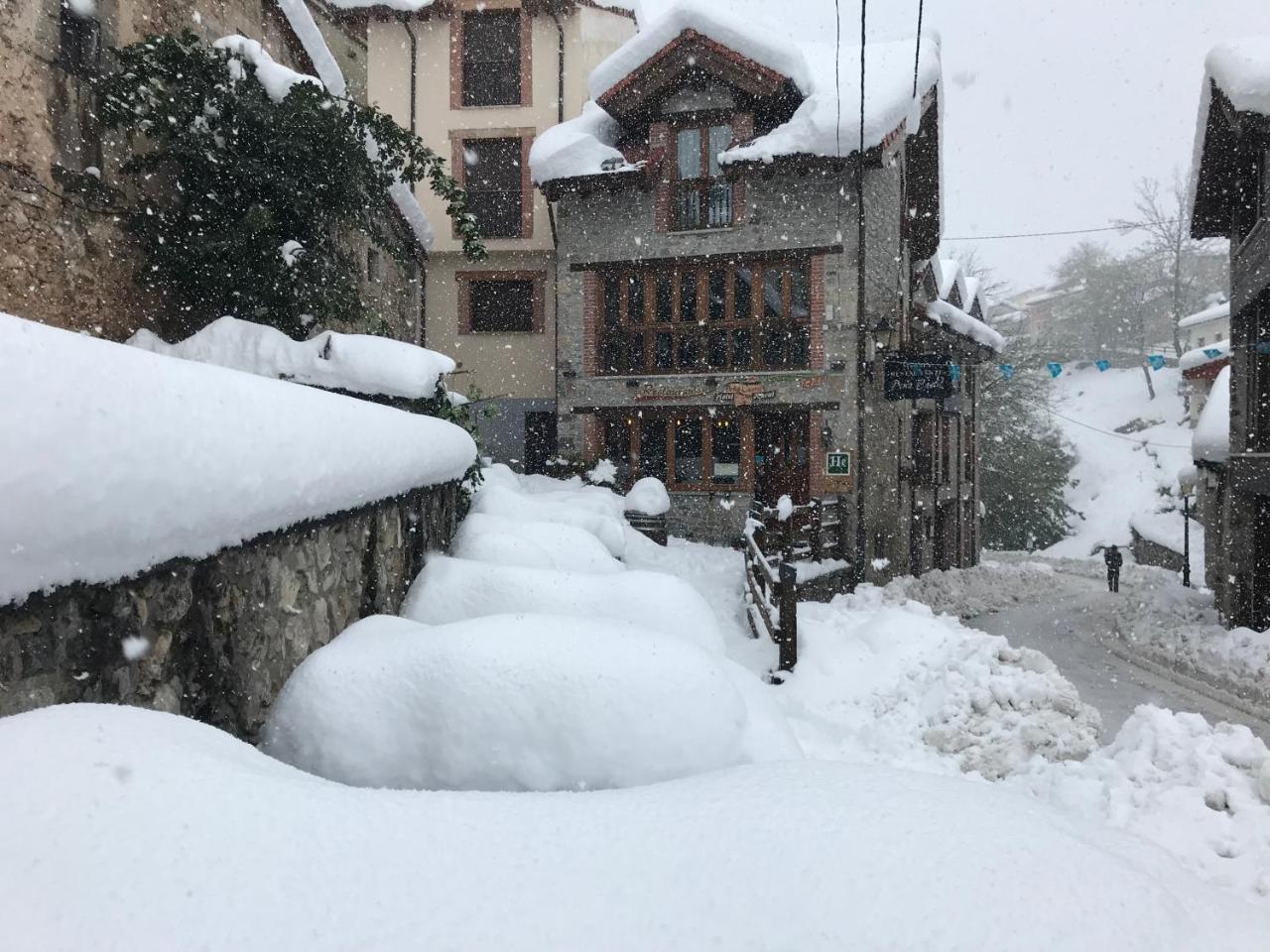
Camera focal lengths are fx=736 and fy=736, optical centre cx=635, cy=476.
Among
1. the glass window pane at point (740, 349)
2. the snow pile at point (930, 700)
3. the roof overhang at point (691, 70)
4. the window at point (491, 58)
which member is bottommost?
the snow pile at point (930, 700)

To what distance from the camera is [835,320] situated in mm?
13820

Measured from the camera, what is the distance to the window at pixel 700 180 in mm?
14469

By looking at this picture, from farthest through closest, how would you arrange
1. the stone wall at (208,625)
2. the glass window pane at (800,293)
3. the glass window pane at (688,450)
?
the glass window pane at (688,450) < the glass window pane at (800,293) < the stone wall at (208,625)

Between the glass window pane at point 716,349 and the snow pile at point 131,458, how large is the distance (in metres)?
12.6

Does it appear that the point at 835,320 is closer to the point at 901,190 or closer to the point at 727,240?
the point at 727,240

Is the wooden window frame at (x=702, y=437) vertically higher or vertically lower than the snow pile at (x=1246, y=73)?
lower

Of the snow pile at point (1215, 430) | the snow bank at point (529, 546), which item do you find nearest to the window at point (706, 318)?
the snow pile at point (1215, 430)

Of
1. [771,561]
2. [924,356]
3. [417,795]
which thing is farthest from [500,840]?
[924,356]

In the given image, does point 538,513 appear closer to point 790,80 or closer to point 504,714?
point 504,714

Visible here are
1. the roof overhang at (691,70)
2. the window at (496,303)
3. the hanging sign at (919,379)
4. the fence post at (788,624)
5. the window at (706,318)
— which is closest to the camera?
the fence post at (788,624)

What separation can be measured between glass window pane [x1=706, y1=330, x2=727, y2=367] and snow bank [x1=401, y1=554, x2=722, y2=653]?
35.9 ft

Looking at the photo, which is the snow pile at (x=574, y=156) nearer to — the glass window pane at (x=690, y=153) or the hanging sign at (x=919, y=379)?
the glass window pane at (x=690, y=153)

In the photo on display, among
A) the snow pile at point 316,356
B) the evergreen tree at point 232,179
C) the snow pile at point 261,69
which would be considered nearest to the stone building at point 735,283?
the evergreen tree at point 232,179

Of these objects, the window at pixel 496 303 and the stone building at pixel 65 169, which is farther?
the window at pixel 496 303
